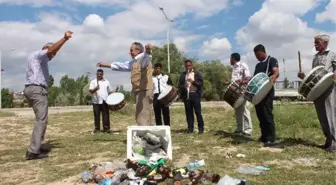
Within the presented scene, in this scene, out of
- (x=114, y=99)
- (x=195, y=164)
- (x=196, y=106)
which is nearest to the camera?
(x=195, y=164)

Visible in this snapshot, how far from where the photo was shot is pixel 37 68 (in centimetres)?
666

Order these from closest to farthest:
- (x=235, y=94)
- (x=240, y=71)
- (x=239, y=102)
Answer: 1. (x=235, y=94)
2. (x=239, y=102)
3. (x=240, y=71)

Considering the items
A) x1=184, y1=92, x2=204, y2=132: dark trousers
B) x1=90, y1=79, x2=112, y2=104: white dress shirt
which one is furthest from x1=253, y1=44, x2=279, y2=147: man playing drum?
x1=90, y1=79, x2=112, y2=104: white dress shirt

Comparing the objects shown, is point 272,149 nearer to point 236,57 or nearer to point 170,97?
point 236,57

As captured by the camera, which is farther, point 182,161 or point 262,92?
point 262,92

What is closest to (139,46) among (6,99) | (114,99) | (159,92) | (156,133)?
(156,133)

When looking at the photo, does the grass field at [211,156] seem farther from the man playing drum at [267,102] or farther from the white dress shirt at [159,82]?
the white dress shirt at [159,82]

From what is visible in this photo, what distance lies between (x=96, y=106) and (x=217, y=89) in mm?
30947

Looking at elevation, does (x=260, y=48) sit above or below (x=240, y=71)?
above

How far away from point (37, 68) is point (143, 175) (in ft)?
9.83

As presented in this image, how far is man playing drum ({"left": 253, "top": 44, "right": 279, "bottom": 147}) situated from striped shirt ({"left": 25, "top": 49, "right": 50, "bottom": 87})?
13.0 ft

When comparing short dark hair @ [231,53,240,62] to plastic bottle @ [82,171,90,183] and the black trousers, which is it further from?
plastic bottle @ [82,171,90,183]

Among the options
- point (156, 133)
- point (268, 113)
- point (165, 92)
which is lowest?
point (156, 133)

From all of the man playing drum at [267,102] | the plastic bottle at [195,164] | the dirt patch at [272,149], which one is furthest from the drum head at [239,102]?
the plastic bottle at [195,164]
